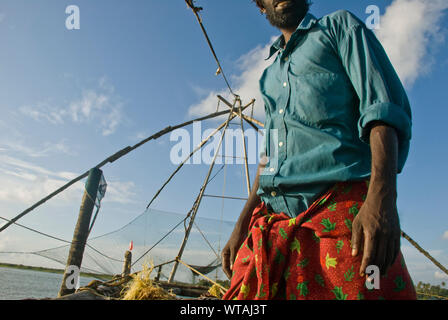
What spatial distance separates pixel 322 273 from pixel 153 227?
591 cm

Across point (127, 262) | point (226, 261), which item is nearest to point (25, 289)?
point (127, 262)

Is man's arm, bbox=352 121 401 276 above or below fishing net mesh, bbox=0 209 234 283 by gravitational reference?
below

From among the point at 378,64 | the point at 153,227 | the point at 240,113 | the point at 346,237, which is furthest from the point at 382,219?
the point at 153,227

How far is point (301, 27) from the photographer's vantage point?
1.10 meters

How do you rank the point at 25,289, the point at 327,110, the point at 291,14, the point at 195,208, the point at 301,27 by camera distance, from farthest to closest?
the point at 25,289, the point at 195,208, the point at 291,14, the point at 301,27, the point at 327,110

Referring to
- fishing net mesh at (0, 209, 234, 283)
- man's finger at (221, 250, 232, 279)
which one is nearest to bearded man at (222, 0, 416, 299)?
man's finger at (221, 250, 232, 279)

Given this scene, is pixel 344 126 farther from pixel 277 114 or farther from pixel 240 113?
pixel 240 113

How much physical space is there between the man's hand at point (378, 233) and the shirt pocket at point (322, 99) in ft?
1.02

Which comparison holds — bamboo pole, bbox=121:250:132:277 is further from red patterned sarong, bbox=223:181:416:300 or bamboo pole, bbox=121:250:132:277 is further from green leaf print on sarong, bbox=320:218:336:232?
green leaf print on sarong, bbox=320:218:336:232

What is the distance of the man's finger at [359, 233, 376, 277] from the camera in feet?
2.25

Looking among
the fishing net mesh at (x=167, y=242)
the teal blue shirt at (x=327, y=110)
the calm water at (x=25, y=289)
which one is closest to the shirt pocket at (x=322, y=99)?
the teal blue shirt at (x=327, y=110)

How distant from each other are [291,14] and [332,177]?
0.74 metres

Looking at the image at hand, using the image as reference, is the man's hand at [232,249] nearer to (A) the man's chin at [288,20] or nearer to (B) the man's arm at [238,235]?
(B) the man's arm at [238,235]

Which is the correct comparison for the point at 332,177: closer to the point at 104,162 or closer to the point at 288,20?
the point at 288,20
